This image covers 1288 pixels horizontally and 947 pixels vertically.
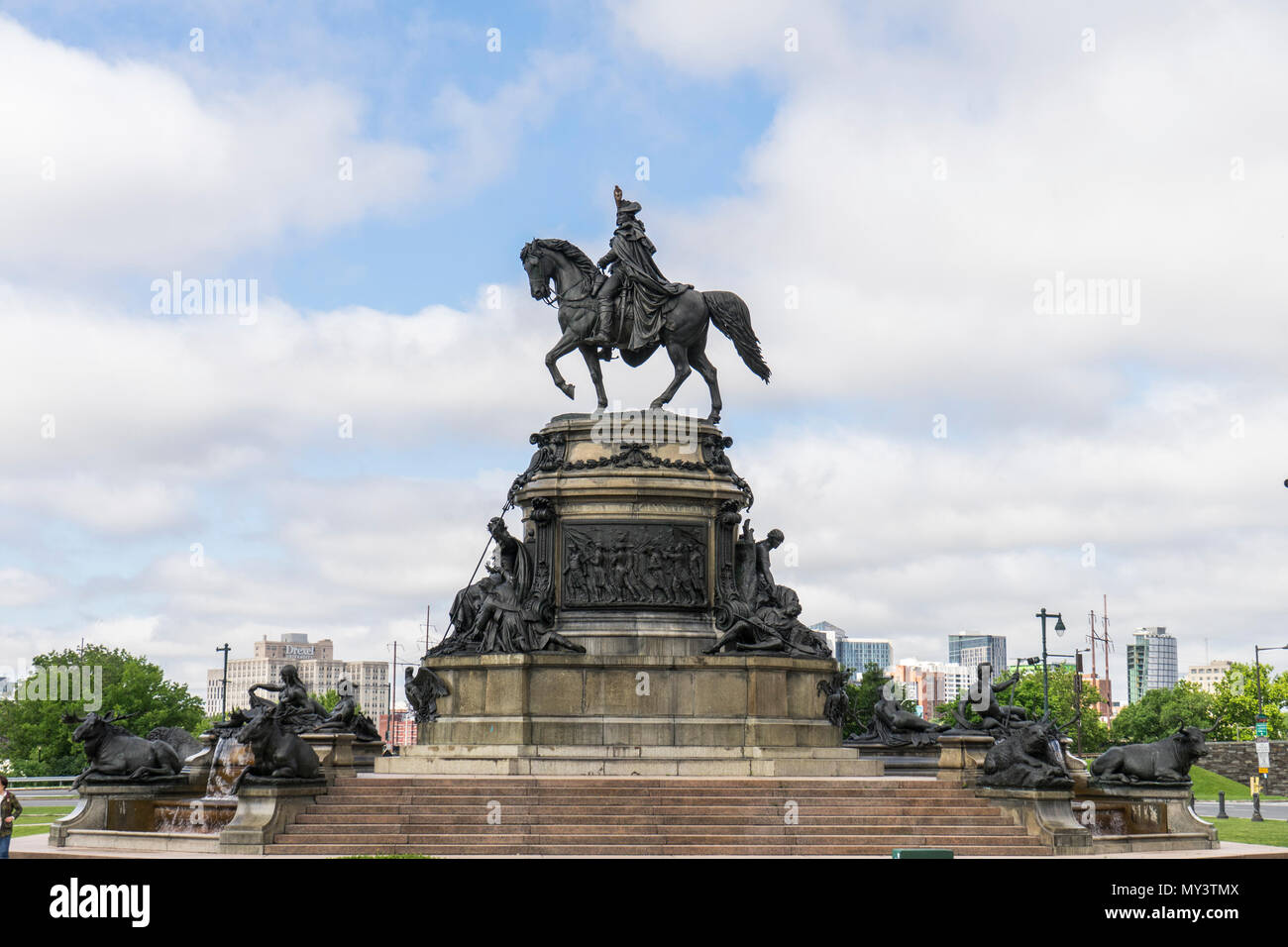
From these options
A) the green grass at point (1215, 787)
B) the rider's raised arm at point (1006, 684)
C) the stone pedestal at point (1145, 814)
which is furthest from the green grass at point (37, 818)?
the green grass at point (1215, 787)

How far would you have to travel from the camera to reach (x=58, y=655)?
9981 centimetres

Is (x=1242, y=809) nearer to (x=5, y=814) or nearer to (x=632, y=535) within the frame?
(x=632, y=535)

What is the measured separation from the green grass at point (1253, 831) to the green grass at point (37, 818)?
22.0 meters

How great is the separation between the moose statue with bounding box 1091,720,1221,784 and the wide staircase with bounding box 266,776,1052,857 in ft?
10.6

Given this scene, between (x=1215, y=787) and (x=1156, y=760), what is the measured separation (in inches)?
1621

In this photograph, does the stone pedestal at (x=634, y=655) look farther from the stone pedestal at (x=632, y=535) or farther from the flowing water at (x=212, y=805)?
the flowing water at (x=212, y=805)

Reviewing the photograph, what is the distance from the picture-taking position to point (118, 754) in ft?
82.8

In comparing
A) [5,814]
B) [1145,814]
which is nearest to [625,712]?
[1145,814]

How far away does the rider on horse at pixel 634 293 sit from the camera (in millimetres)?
32438

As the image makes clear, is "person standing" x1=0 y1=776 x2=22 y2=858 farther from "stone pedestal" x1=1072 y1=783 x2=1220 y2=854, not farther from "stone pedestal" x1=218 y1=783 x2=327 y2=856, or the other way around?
"stone pedestal" x1=1072 y1=783 x2=1220 y2=854

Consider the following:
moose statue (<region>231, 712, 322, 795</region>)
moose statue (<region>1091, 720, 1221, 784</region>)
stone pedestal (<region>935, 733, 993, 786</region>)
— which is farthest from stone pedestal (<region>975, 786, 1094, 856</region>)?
moose statue (<region>231, 712, 322, 795</region>)

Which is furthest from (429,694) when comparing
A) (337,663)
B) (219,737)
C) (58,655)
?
(337,663)
